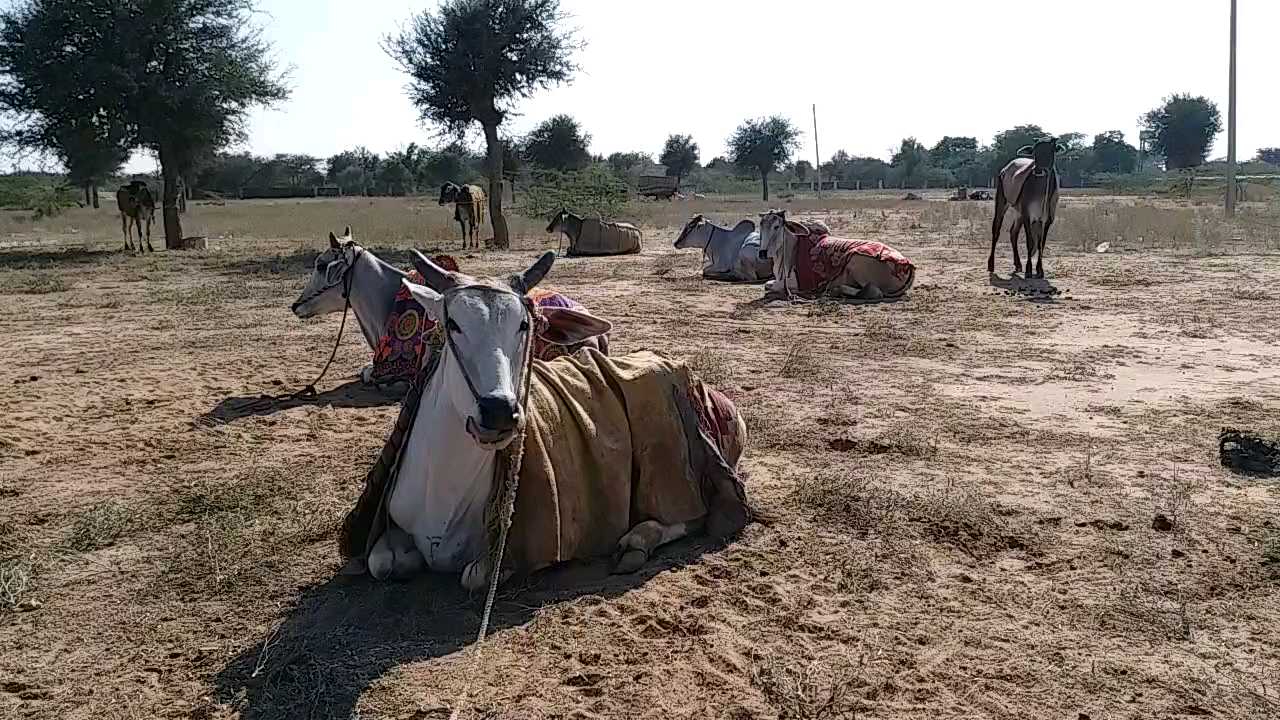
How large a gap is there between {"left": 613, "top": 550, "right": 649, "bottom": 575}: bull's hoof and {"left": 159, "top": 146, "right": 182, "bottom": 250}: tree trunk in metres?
22.6

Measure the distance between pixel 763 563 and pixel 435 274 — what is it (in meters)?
2.03

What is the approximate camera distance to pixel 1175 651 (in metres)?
3.72

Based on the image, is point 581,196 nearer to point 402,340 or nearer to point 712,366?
point 712,366

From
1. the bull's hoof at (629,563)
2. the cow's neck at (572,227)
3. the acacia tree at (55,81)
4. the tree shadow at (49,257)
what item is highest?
the acacia tree at (55,81)

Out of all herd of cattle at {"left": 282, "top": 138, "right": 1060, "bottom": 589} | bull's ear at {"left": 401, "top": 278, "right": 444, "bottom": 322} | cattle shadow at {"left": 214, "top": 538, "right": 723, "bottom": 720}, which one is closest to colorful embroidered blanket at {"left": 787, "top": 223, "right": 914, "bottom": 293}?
herd of cattle at {"left": 282, "top": 138, "right": 1060, "bottom": 589}

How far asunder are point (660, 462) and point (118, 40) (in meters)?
22.2

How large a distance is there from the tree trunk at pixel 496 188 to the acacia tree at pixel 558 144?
29.0 metres

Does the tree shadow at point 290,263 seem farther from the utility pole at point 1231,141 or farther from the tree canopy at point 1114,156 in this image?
the tree canopy at point 1114,156

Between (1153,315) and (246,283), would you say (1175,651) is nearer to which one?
(1153,315)

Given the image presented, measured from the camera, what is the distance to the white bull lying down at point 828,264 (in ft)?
44.2

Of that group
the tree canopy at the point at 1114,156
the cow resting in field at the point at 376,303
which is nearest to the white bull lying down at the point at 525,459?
the cow resting in field at the point at 376,303

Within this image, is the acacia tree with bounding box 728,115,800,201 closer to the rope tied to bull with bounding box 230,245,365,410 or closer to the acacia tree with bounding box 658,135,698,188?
the acacia tree with bounding box 658,135,698,188

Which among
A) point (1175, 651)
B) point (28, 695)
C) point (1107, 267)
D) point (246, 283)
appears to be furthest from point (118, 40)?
point (1175, 651)

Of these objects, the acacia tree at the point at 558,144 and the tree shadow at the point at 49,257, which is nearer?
the tree shadow at the point at 49,257
